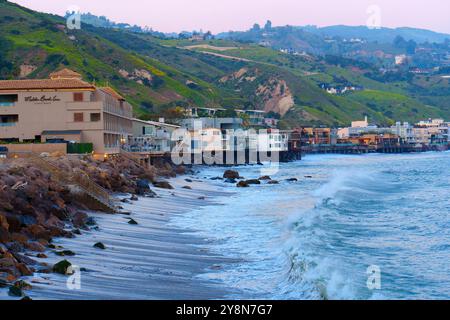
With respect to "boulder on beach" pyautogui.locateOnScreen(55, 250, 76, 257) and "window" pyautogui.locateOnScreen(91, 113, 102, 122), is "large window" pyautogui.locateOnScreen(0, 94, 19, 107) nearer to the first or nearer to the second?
"window" pyautogui.locateOnScreen(91, 113, 102, 122)

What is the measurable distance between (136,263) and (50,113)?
1829 inches

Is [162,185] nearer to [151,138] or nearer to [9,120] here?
[9,120]

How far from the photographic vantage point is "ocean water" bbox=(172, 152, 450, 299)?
71.3 feet

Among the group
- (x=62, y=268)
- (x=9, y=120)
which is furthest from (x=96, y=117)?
(x=62, y=268)

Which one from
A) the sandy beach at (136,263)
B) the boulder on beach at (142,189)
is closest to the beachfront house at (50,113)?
the boulder on beach at (142,189)

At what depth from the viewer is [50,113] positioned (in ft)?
224

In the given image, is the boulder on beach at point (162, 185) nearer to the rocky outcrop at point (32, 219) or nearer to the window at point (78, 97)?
the window at point (78, 97)

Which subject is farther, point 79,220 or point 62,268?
point 79,220

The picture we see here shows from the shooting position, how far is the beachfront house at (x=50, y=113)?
67.9 meters

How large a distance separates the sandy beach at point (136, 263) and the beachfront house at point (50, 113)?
31.0 metres

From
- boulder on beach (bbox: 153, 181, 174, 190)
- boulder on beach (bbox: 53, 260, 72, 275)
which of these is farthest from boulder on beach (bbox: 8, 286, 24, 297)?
boulder on beach (bbox: 153, 181, 174, 190)
